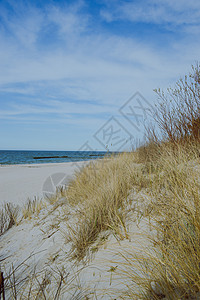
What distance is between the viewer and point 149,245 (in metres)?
1.41

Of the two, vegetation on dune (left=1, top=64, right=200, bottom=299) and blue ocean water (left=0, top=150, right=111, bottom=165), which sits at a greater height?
blue ocean water (left=0, top=150, right=111, bottom=165)

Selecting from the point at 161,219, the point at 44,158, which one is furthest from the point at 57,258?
the point at 44,158

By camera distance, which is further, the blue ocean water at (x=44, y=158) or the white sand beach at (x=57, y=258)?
the blue ocean water at (x=44, y=158)

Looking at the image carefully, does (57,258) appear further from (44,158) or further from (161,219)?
(44,158)

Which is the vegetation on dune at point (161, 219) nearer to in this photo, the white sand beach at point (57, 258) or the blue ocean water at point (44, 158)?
the white sand beach at point (57, 258)

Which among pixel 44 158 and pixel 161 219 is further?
pixel 44 158

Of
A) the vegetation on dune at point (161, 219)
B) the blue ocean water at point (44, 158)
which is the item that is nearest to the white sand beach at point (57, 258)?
the vegetation on dune at point (161, 219)

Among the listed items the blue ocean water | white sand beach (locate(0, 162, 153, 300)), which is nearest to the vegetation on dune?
white sand beach (locate(0, 162, 153, 300))

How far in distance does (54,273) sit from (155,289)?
0.87 metres

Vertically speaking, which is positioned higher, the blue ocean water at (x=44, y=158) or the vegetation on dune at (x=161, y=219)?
the blue ocean water at (x=44, y=158)

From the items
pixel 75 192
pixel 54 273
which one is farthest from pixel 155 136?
pixel 54 273

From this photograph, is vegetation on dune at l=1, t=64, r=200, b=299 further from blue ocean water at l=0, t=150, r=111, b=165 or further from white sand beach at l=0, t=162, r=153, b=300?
blue ocean water at l=0, t=150, r=111, b=165

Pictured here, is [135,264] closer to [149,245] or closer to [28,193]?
[149,245]

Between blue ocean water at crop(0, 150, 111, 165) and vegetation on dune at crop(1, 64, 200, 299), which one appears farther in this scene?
blue ocean water at crop(0, 150, 111, 165)
